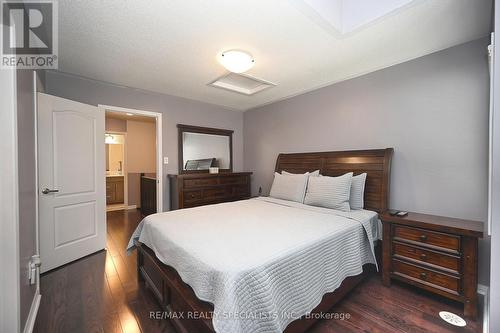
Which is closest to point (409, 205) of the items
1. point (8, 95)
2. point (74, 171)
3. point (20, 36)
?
point (8, 95)

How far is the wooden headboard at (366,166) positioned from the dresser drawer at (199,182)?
4.90 feet

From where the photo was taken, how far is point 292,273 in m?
1.35

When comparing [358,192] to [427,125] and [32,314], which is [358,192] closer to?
[427,125]

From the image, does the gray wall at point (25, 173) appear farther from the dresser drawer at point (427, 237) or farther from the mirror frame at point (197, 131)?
the dresser drawer at point (427, 237)

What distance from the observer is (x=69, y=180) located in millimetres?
2666

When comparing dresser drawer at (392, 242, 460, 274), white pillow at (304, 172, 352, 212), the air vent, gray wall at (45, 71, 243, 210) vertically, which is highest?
the air vent

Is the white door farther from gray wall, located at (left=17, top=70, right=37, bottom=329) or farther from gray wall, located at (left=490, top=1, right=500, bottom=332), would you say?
gray wall, located at (left=490, top=1, right=500, bottom=332)

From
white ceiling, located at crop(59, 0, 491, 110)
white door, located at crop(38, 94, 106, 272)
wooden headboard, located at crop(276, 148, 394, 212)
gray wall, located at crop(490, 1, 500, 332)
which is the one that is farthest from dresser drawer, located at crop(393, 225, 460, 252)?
white door, located at crop(38, 94, 106, 272)

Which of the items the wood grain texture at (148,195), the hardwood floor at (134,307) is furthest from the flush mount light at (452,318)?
the wood grain texture at (148,195)

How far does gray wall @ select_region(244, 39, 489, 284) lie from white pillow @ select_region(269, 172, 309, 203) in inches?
26.5

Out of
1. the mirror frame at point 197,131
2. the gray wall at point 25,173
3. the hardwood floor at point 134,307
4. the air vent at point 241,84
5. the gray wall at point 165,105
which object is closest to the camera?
the gray wall at point 25,173

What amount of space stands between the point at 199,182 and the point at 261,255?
2.58 m

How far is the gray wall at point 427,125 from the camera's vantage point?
6.60ft

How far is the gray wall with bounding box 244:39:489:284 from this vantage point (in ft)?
6.60
